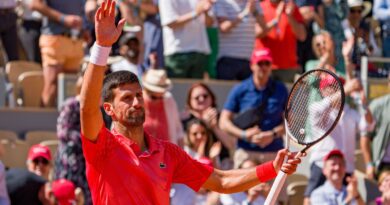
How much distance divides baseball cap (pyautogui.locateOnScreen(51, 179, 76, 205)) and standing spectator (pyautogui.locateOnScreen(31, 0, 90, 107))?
3059 mm

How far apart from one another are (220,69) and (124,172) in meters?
7.10

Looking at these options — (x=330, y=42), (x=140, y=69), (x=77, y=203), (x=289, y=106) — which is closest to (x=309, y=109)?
(x=289, y=106)

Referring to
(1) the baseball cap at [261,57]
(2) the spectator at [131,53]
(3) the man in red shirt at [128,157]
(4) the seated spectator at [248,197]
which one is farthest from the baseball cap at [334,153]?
(3) the man in red shirt at [128,157]

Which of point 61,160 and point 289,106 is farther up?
point 289,106

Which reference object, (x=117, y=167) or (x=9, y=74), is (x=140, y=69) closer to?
(x=9, y=74)

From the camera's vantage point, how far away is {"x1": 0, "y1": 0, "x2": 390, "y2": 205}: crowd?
11727 millimetres

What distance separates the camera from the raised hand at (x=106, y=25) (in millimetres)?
6633

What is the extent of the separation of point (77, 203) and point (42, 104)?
9.60 ft

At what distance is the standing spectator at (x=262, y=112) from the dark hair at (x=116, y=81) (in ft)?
16.1

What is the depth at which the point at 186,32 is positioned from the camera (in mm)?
13805

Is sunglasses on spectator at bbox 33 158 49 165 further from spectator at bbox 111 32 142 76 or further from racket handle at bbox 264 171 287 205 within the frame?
racket handle at bbox 264 171 287 205

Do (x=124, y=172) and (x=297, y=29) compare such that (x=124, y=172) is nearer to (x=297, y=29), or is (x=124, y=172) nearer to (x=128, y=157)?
(x=128, y=157)

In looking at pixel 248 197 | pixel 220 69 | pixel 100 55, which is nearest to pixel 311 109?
pixel 100 55

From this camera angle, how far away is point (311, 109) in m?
7.72
